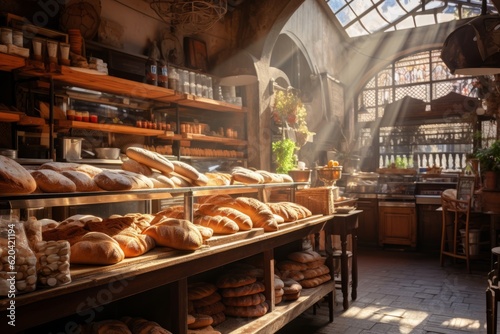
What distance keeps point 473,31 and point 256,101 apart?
3.63 m

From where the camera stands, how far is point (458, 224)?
22.5 ft

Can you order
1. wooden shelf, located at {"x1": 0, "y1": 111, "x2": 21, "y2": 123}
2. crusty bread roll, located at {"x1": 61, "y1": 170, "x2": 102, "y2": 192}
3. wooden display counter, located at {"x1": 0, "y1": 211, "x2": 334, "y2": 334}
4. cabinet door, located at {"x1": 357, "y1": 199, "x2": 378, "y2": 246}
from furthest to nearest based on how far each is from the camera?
1. cabinet door, located at {"x1": 357, "y1": 199, "x2": 378, "y2": 246}
2. wooden shelf, located at {"x1": 0, "y1": 111, "x2": 21, "y2": 123}
3. crusty bread roll, located at {"x1": 61, "y1": 170, "x2": 102, "y2": 192}
4. wooden display counter, located at {"x1": 0, "y1": 211, "x2": 334, "y2": 334}

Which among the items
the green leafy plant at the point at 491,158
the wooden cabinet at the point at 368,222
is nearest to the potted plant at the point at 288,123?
the wooden cabinet at the point at 368,222

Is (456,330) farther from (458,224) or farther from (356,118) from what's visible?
(356,118)

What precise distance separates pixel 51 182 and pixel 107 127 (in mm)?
3115

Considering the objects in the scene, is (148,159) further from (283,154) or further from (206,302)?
(283,154)

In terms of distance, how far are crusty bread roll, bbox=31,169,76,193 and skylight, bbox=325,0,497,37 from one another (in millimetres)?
9903

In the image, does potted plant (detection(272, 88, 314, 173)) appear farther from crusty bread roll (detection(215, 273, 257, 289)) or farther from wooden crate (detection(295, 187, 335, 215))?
crusty bread roll (detection(215, 273, 257, 289))

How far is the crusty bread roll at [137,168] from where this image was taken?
2607 mm

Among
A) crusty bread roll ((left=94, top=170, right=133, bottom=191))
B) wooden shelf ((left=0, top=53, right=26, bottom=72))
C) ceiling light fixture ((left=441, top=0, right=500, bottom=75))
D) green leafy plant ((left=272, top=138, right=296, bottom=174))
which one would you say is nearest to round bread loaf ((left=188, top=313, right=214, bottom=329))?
crusty bread roll ((left=94, top=170, right=133, bottom=191))

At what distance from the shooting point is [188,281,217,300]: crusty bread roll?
2.94 meters

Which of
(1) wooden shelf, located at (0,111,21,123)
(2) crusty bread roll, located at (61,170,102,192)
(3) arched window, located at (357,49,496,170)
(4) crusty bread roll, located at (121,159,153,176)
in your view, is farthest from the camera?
(3) arched window, located at (357,49,496,170)

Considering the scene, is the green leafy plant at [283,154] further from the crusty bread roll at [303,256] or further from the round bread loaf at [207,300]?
the round bread loaf at [207,300]

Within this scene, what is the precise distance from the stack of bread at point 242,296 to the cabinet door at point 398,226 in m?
5.29
